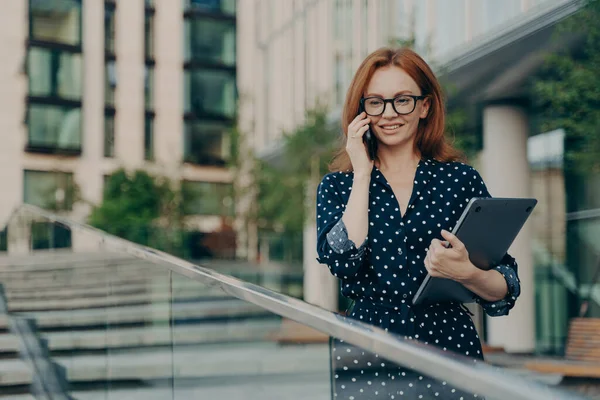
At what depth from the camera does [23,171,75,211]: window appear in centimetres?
3394

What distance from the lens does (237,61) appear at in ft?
139

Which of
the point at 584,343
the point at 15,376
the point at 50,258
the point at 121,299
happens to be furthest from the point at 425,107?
the point at 584,343

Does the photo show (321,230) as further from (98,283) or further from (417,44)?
(417,44)

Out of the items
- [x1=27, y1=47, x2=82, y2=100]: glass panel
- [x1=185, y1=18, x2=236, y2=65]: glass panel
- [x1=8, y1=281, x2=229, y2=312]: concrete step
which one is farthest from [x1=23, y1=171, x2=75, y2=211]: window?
[x1=8, y1=281, x2=229, y2=312]: concrete step

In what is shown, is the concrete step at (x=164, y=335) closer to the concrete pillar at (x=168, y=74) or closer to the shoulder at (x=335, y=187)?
the shoulder at (x=335, y=187)

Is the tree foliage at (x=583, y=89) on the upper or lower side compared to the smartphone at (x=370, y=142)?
upper

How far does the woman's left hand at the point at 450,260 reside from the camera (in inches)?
75.9

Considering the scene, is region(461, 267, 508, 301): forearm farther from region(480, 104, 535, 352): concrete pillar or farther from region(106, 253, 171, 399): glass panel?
region(480, 104, 535, 352): concrete pillar

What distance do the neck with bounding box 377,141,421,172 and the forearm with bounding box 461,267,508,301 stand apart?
0.37 meters

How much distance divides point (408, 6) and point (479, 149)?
2.65 metres

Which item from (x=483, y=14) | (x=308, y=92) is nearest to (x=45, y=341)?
(x=483, y=14)

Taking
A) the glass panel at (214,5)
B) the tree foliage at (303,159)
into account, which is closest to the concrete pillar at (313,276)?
the tree foliage at (303,159)

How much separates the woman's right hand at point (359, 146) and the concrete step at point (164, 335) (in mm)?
773

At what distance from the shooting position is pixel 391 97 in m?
2.19
